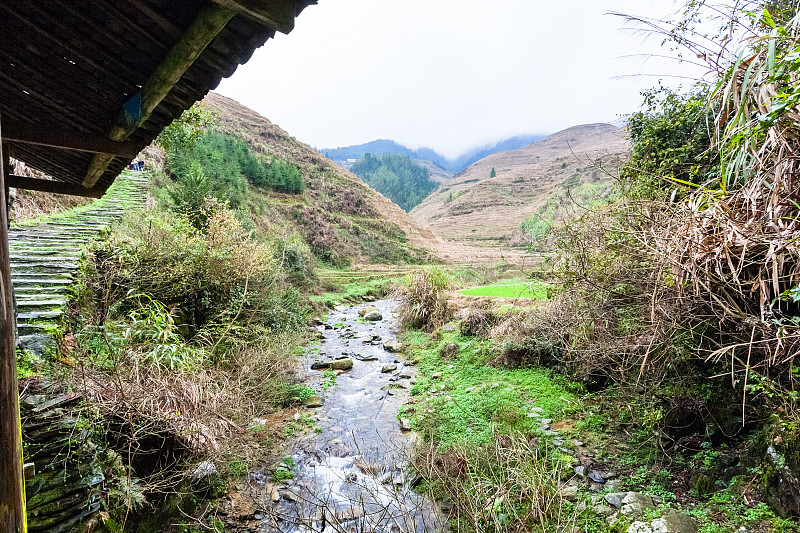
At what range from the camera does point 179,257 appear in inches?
270

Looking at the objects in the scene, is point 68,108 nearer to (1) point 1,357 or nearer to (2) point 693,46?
(1) point 1,357

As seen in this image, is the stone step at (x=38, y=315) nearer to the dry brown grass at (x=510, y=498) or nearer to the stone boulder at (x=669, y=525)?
the dry brown grass at (x=510, y=498)

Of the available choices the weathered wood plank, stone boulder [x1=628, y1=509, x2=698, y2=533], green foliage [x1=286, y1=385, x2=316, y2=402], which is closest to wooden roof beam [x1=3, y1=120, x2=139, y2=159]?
the weathered wood plank

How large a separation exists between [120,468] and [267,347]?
165 inches

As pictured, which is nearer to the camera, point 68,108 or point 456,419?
point 68,108

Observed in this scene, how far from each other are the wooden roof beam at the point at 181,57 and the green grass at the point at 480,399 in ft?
16.0

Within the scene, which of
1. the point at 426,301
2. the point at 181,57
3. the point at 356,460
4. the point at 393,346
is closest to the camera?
the point at 181,57

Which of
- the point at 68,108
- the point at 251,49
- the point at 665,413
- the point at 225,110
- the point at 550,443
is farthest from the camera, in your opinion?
the point at 225,110

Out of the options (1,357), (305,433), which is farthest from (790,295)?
(305,433)

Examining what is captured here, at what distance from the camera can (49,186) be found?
4137 millimetres

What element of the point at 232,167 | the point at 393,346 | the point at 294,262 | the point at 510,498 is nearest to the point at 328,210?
the point at 232,167

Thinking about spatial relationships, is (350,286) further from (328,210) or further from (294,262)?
(328,210)

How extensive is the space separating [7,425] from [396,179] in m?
102

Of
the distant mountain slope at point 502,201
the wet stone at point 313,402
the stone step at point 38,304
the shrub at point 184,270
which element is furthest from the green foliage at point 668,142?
the distant mountain slope at point 502,201
